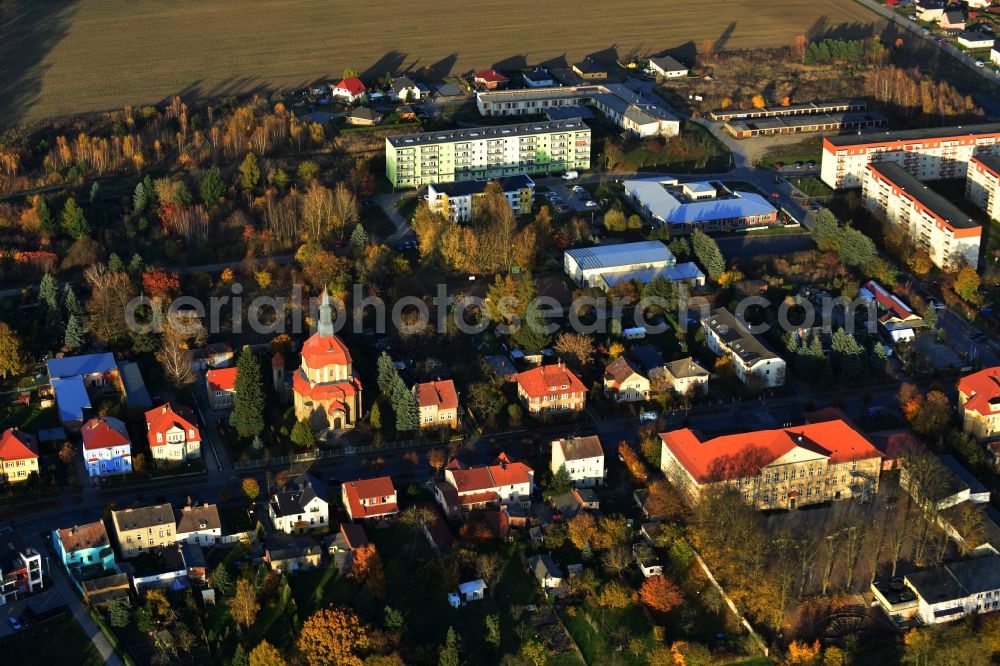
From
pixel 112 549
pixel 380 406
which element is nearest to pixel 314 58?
pixel 380 406

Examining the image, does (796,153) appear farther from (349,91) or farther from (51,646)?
(51,646)

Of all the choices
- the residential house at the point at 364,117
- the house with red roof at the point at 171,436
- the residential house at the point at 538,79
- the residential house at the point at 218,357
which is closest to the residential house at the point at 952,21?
the residential house at the point at 538,79

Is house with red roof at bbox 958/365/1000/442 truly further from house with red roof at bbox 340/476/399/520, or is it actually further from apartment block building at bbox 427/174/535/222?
apartment block building at bbox 427/174/535/222

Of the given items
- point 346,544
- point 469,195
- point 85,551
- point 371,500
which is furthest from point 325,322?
point 469,195

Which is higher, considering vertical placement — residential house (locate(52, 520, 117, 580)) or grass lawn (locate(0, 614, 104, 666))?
residential house (locate(52, 520, 117, 580))

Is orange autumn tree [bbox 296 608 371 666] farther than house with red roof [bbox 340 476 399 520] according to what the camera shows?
No

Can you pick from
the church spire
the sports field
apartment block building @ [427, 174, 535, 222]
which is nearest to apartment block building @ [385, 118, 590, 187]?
apartment block building @ [427, 174, 535, 222]
